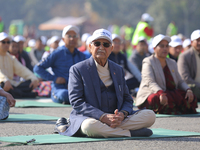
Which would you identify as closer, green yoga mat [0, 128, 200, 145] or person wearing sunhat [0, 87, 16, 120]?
green yoga mat [0, 128, 200, 145]

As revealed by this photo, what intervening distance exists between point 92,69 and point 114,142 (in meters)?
0.92

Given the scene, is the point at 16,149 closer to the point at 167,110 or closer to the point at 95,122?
the point at 95,122

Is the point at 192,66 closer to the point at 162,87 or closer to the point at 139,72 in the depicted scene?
the point at 139,72

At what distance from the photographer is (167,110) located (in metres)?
7.25

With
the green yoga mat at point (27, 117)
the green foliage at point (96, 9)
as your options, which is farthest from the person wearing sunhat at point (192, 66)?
the green foliage at point (96, 9)

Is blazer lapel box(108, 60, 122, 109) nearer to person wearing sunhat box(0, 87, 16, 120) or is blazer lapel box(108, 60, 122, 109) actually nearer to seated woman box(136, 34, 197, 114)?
person wearing sunhat box(0, 87, 16, 120)

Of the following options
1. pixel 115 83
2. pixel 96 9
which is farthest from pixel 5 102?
pixel 96 9

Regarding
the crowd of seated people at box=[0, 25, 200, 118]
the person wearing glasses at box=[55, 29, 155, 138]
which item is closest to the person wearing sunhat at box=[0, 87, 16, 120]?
the person wearing glasses at box=[55, 29, 155, 138]

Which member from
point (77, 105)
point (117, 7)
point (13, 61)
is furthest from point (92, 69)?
point (117, 7)

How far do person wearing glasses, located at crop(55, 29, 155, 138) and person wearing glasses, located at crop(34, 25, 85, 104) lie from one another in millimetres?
3861

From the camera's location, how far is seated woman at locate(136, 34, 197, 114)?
7.16 metres

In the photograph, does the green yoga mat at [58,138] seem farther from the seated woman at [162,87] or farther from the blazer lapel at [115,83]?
the seated woman at [162,87]

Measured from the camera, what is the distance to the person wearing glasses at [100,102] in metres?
4.73

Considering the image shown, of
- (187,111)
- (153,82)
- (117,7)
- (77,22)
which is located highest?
(117,7)
